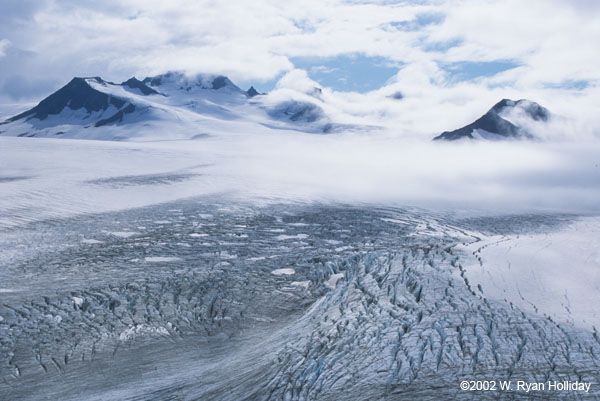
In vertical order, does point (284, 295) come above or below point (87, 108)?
below

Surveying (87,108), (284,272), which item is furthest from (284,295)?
(87,108)

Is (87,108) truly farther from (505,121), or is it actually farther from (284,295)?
(284,295)

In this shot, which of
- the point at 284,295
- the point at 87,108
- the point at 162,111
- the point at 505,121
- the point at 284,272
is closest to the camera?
the point at 284,295

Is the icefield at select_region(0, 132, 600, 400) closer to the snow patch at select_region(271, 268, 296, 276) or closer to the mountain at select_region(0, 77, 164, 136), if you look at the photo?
the snow patch at select_region(271, 268, 296, 276)

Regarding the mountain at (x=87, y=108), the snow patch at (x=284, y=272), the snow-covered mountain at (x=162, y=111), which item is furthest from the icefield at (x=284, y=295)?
the mountain at (x=87, y=108)

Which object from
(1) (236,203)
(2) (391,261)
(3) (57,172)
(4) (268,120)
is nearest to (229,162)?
(3) (57,172)

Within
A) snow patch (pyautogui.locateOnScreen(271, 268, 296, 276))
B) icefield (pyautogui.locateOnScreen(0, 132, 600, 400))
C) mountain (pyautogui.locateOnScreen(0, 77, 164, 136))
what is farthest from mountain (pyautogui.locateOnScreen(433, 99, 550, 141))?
mountain (pyautogui.locateOnScreen(0, 77, 164, 136))

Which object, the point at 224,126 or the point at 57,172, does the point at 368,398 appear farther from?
the point at 224,126

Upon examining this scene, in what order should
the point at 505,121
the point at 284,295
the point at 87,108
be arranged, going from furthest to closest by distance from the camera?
1. the point at 87,108
2. the point at 505,121
3. the point at 284,295
